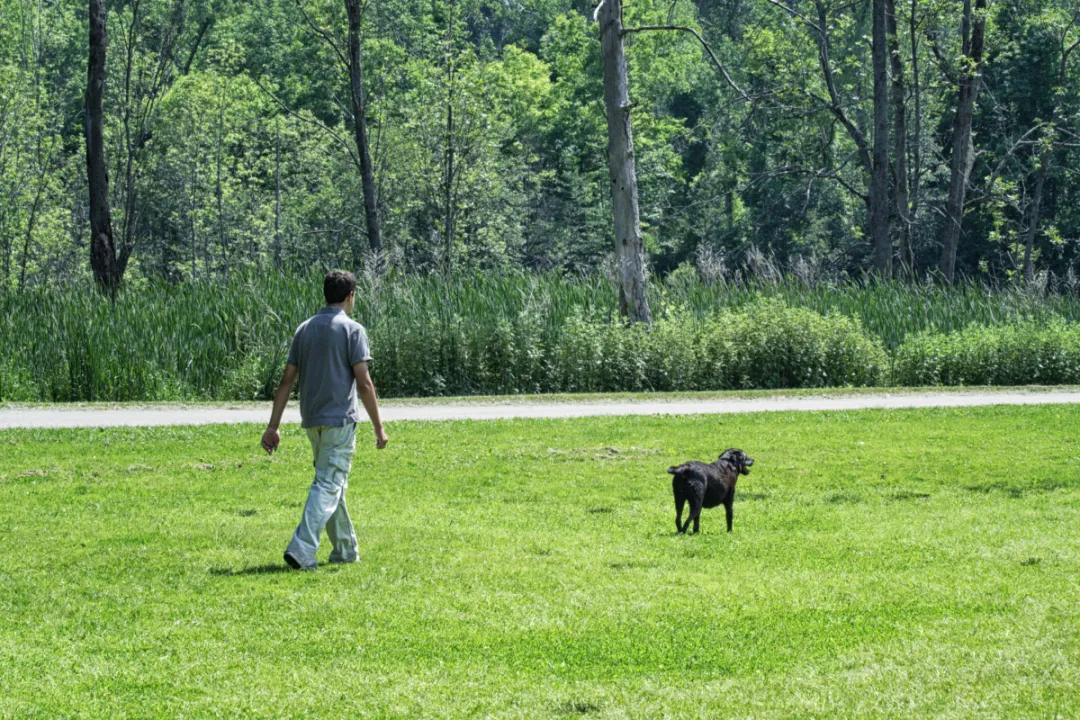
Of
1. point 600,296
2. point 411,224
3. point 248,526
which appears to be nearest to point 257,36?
point 411,224

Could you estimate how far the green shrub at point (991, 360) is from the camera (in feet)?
73.5

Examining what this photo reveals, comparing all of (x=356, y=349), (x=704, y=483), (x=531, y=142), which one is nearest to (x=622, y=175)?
(x=704, y=483)

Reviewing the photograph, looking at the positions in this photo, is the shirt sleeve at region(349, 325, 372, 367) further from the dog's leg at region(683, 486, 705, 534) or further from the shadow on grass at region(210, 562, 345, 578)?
the dog's leg at region(683, 486, 705, 534)

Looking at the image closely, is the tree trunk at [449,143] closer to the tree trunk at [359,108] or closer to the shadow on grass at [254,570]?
the tree trunk at [359,108]

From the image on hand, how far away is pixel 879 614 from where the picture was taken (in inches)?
255

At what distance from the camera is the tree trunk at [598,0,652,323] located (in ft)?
74.1

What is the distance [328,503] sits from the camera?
7.76 meters

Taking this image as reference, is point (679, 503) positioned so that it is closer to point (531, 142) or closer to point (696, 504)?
point (696, 504)

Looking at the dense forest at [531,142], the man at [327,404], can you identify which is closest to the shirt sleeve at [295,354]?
the man at [327,404]

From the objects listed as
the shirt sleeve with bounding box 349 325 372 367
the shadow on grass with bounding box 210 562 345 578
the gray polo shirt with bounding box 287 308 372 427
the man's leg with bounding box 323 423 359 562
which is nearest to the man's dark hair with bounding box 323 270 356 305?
the gray polo shirt with bounding box 287 308 372 427

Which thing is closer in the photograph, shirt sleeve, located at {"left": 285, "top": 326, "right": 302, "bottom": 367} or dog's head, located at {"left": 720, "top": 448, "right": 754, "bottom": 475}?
shirt sleeve, located at {"left": 285, "top": 326, "right": 302, "bottom": 367}

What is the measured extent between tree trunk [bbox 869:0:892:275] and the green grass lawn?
23.5 metres

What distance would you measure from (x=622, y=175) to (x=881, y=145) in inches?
564

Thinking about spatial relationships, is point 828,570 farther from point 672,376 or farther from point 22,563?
point 672,376
